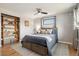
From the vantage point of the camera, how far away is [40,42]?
57.3 inches

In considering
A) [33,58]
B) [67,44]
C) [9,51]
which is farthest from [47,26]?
[9,51]

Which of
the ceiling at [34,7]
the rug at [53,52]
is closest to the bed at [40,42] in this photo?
the rug at [53,52]

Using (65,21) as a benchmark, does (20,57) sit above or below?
below

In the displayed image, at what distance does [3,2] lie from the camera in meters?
1.08

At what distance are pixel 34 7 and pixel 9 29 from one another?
49cm

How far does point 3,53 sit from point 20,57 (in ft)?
0.85

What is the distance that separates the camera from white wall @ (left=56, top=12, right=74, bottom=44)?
45.8 inches

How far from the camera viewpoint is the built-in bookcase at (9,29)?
1132 mm

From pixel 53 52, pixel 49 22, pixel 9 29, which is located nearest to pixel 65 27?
pixel 49 22

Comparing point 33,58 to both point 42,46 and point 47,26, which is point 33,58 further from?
point 47,26

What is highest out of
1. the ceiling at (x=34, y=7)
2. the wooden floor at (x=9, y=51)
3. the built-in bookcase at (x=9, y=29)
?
the ceiling at (x=34, y=7)

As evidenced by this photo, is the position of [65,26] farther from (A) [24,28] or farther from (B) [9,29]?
(B) [9,29]

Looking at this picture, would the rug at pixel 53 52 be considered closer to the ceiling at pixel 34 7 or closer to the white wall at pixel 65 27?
the white wall at pixel 65 27

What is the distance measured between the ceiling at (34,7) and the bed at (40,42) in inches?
13.1
